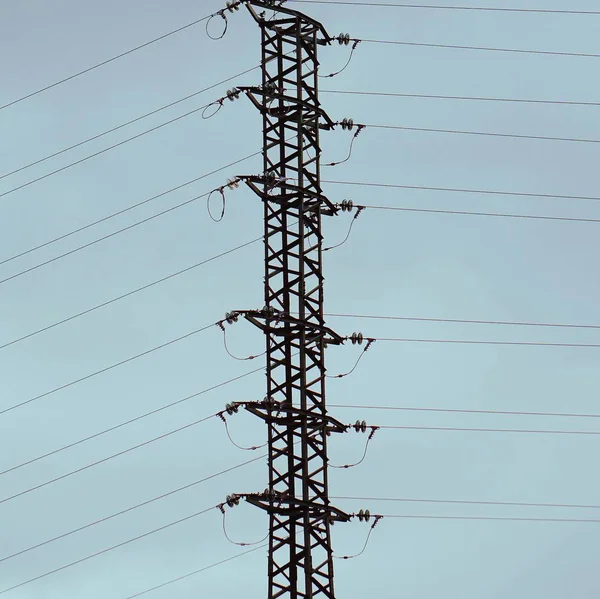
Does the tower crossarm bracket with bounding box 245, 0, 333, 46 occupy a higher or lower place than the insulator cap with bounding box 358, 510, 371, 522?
higher

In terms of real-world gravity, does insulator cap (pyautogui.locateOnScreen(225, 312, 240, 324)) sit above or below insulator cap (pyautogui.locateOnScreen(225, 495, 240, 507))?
above

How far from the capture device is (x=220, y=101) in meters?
60.6

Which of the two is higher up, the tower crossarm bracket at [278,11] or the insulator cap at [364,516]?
the tower crossarm bracket at [278,11]

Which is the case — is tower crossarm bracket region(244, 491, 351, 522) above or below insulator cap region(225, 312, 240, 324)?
below

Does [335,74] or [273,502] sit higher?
[335,74]

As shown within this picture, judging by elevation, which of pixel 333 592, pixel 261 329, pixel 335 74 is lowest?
pixel 333 592

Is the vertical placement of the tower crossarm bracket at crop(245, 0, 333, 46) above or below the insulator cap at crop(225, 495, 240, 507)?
above

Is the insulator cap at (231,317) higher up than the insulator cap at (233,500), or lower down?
higher up

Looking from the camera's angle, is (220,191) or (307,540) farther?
(220,191)

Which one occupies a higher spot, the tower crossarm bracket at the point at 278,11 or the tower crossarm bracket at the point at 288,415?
the tower crossarm bracket at the point at 278,11

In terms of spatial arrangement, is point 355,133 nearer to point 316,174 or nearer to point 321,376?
point 316,174

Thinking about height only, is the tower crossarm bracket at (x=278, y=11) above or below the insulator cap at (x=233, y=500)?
above

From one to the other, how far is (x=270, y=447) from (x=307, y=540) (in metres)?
2.99

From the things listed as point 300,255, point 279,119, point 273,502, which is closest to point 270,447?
point 273,502
